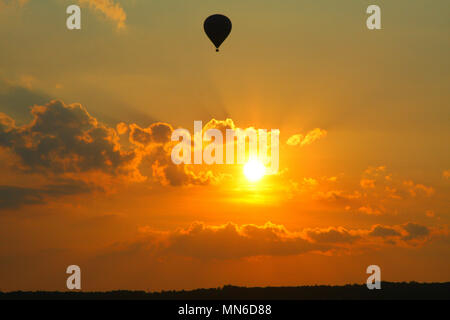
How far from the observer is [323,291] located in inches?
6083

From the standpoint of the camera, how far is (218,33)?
371ft

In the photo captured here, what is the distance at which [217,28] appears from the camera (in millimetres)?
113375

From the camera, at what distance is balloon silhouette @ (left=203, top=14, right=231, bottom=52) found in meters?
113

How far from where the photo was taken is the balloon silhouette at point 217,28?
112750 mm

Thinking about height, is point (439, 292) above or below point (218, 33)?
below
